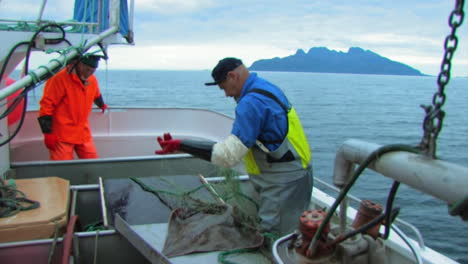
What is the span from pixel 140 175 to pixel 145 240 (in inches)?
88.6

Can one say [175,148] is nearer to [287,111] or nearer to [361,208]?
[287,111]

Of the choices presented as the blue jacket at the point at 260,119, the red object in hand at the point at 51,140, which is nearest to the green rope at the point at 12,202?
the red object in hand at the point at 51,140

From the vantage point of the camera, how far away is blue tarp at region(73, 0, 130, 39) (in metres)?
5.24

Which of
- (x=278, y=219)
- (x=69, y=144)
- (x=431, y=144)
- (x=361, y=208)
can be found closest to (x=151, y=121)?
(x=69, y=144)

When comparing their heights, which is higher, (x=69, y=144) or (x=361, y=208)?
(x=361, y=208)

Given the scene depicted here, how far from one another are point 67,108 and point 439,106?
197 inches

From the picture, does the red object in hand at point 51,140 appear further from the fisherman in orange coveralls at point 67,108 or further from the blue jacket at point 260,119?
the blue jacket at point 260,119

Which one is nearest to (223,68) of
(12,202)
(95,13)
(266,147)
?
(266,147)

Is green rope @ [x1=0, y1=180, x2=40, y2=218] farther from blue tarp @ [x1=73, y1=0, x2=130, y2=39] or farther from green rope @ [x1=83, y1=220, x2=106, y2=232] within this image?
blue tarp @ [x1=73, y1=0, x2=130, y2=39]

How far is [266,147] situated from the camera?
322cm

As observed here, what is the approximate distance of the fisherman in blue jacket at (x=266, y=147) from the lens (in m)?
3.11

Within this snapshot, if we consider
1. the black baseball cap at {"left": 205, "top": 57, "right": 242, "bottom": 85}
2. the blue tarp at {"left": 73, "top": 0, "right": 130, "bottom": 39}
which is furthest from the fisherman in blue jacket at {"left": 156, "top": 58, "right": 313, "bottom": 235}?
the blue tarp at {"left": 73, "top": 0, "right": 130, "bottom": 39}

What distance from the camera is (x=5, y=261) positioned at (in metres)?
3.27

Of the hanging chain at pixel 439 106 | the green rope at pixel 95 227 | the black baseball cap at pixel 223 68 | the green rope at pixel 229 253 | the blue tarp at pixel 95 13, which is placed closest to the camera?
the hanging chain at pixel 439 106
